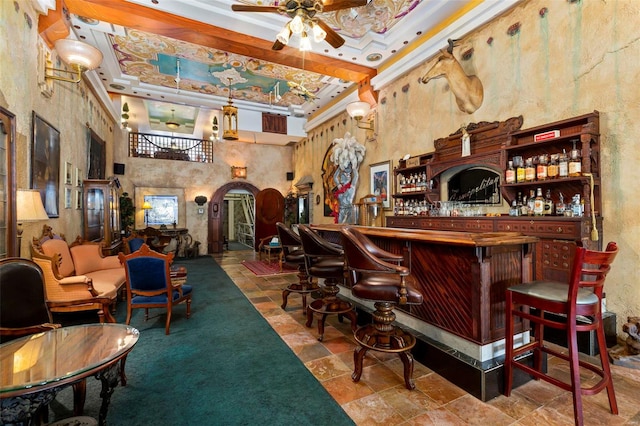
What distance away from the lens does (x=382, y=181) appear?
604cm

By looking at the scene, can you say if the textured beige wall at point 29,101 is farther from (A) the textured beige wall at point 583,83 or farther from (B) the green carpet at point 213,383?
(A) the textured beige wall at point 583,83

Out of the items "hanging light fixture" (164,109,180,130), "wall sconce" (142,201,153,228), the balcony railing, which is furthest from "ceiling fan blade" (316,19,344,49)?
"wall sconce" (142,201,153,228)

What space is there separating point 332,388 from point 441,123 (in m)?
4.24

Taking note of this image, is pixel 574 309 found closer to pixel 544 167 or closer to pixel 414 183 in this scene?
pixel 544 167

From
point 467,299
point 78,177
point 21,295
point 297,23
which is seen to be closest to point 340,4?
point 297,23

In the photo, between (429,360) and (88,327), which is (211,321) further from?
(429,360)

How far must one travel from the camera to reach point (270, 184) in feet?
35.7

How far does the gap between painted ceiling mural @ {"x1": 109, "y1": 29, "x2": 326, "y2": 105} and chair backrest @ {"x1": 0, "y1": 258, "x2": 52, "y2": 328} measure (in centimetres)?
465

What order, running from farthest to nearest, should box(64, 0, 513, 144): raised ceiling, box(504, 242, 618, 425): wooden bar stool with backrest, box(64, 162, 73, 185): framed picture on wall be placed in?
1. box(64, 162, 73, 185): framed picture on wall
2. box(64, 0, 513, 144): raised ceiling
3. box(504, 242, 618, 425): wooden bar stool with backrest

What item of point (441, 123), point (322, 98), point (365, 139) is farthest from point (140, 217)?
point (441, 123)

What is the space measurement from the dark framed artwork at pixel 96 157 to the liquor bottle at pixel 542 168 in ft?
24.8

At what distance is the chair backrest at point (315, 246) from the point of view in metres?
3.00

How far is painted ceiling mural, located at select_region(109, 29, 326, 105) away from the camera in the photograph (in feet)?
18.0

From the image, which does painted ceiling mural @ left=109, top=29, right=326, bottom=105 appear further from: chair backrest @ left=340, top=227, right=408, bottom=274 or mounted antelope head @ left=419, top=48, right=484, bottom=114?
chair backrest @ left=340, top=227, right=408, bottom=274
